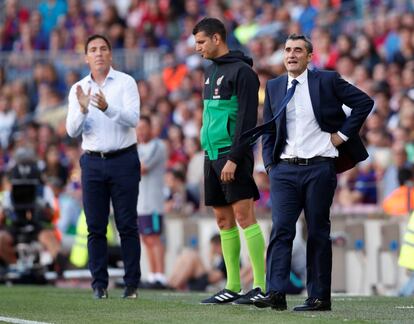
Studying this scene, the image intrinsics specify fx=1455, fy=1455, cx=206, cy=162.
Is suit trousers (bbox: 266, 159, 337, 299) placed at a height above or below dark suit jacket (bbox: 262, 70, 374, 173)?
below

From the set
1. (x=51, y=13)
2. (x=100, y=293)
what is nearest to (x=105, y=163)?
(x=100, y=293)

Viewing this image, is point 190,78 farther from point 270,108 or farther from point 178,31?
point 270,108

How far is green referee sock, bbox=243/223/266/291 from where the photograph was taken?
11.4 m

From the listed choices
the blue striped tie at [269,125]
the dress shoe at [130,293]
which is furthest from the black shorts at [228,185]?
the dress shoe at [130,293]

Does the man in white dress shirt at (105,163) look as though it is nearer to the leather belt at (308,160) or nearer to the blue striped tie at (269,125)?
the blue striped tie at (269,125)

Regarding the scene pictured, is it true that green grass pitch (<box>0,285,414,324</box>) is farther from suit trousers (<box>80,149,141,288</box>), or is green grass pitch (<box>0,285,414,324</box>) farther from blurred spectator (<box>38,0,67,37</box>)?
blurred spectator (<box>38,0,67,37</box>)

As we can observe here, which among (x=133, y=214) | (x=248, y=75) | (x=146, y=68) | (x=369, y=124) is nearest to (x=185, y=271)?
(x=369, y=124)

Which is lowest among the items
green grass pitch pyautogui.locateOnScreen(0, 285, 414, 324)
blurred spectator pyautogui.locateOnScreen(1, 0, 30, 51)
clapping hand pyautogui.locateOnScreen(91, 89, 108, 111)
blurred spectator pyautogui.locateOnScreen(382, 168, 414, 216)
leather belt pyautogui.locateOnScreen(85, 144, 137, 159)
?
green grass pitch pyautogui.locateOnScreen(0, 285, 414, 324)

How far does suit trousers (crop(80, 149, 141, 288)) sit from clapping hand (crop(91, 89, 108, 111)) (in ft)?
1.93

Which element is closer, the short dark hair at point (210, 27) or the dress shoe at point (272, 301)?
the dress shoe at point (272, 301)

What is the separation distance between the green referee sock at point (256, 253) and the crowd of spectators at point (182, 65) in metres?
5.70

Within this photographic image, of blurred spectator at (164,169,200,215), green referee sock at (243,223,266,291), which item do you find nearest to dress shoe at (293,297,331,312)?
green referee sock at (243,223,266,291)

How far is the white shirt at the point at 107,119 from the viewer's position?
1241 centimetres

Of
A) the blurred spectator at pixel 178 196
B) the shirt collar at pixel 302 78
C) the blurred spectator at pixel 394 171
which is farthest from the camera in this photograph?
the blurred spectator at pixel 178 196
